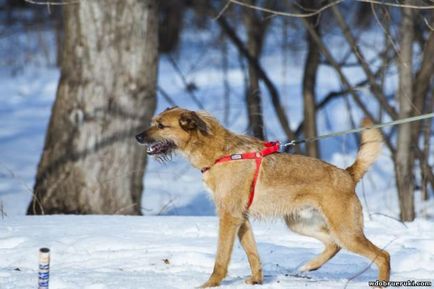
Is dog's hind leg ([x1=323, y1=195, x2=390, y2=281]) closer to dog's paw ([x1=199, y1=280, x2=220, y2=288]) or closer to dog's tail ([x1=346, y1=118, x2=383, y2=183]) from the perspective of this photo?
dog's tail ([x1=346, y1=118, x2=383, y2=183])

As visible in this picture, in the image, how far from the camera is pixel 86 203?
930 cm

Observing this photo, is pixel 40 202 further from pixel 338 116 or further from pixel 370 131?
pixel 338 116

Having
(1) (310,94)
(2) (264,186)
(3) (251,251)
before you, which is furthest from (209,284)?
(1) (310,94)

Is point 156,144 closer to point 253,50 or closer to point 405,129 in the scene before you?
point 405,129

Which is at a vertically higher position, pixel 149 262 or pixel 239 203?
pixel 239 203

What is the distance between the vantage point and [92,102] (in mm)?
9289

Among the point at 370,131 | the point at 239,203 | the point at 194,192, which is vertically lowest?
the point at 194,192

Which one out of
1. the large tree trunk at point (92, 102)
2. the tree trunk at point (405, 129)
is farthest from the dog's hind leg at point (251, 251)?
the large tree trunk at point (92, 102)

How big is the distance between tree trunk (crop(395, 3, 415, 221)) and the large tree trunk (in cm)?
287

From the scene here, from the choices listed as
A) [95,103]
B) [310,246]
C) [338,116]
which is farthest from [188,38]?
[310,246]

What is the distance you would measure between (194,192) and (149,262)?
7.36 meters

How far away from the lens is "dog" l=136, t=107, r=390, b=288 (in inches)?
213

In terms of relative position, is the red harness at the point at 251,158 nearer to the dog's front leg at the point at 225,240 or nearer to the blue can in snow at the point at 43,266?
the dog's front leg at the point at 225,240

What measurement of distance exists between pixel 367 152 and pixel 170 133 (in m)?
1.39
